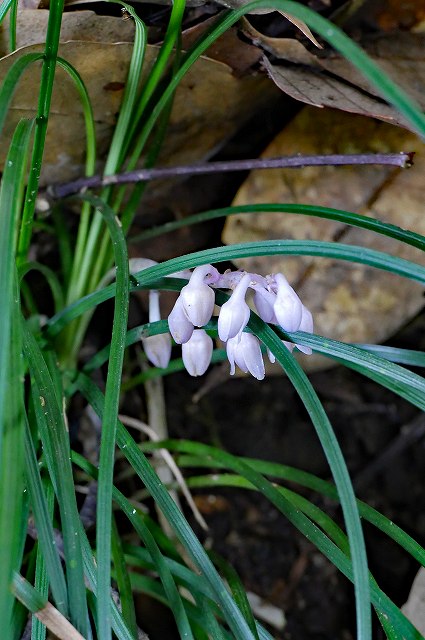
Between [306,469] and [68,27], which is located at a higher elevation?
[68,27]

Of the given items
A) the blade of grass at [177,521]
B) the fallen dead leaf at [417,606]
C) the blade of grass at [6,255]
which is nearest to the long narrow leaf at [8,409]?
the blade of grass at [6,255]

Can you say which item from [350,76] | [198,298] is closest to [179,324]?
[198,298]

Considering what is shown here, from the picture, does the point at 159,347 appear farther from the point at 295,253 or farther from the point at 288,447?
the point at 288,447

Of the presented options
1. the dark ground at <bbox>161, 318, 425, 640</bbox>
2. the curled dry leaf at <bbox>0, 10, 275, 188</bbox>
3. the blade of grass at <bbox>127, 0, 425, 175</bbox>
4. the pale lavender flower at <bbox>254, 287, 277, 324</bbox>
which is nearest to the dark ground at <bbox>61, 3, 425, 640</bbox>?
the dark ground at <bbox>161, 318, 425, 640</bbox>

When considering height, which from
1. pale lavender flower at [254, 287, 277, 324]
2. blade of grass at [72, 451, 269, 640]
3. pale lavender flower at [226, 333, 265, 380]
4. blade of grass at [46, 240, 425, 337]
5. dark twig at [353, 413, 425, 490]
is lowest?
blade of grass at [72, 451, 269, 640]

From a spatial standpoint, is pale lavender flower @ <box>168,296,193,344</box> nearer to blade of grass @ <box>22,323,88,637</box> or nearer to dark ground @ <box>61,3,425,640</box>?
blade of grass @ <box>22,323,88,637</box>

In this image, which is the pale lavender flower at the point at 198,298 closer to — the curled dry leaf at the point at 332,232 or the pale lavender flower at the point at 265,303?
the pale lavender flower at the point at 265,303

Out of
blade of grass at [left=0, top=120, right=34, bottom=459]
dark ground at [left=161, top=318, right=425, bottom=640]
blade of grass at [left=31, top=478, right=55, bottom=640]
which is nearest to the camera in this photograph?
blade of grass at [left=0, top=120, right=34, bottom=459]
